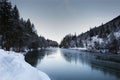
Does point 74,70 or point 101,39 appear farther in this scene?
point 101,39

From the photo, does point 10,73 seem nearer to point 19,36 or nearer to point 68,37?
point 19,36

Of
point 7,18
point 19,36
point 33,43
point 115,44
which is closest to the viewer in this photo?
point 7,18

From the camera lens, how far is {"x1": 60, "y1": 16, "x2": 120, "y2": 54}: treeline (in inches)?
2685

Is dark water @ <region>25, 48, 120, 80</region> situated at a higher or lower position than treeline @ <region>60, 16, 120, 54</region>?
lower

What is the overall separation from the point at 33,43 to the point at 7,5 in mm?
45108

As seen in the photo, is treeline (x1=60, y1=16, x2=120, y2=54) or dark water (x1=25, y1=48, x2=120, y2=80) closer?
dark water (x1=25, y1=48, x2=120, y2=80)

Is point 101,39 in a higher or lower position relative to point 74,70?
higher

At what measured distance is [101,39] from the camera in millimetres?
102375

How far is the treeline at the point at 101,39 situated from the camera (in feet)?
224

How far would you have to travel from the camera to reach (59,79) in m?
17.0

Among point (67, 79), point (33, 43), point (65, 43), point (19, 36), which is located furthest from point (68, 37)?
point (67, 79)

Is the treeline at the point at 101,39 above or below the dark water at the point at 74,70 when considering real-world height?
above

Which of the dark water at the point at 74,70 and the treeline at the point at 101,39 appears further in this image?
the treeline at the point at 101,39

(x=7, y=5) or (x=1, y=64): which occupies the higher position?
(x=7, y=5)
